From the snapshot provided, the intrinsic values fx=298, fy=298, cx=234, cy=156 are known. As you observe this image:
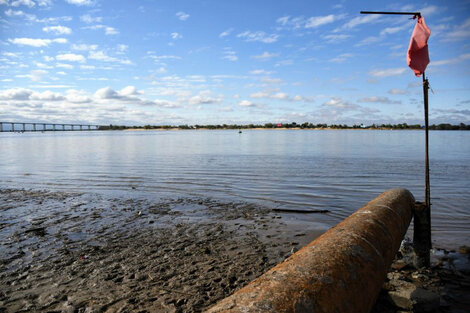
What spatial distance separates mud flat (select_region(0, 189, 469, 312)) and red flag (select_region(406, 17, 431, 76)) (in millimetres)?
4201

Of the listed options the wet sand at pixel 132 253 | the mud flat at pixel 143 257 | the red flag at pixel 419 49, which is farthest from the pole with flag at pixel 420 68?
the wet sand at pixel 132 253

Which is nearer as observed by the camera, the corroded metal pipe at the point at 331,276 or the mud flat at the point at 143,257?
the corroded metal pipe at the point at 331,276

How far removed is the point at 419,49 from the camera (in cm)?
631

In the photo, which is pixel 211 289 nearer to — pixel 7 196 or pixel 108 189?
pixel 108 189

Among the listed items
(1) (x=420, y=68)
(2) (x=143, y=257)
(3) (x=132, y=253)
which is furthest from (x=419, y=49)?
(3) (x=132, y=253)

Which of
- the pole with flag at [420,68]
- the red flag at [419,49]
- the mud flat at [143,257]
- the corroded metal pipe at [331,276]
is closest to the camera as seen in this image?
the corroded metal pipe at [331,276]

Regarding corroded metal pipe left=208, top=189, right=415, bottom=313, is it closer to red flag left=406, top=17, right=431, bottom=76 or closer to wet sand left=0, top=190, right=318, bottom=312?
wet sand left=0, top=190, right=318, bottom=312

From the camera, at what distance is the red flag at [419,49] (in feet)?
20.5

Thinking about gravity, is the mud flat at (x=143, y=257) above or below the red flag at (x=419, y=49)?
below

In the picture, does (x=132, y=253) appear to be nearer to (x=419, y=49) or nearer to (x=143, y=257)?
(x=143, y=257)

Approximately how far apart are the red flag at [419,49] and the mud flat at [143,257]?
4.20 meters

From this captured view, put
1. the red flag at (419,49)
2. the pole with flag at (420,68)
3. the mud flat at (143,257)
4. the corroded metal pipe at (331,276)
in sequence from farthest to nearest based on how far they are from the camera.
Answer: the red flag at (419,49), the pole with flag at (420,68), the mud flat at (143,257), the corroded metal pipe at (331,276)

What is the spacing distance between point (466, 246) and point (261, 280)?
7.04m

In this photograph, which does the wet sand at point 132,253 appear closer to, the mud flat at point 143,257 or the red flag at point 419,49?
the mud flat at point 143,257
